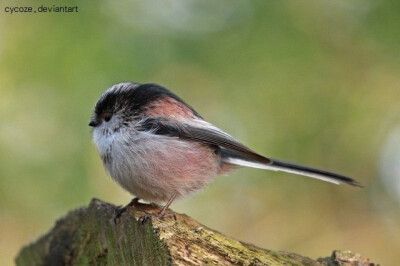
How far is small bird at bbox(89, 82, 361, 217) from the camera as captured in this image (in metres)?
3.30

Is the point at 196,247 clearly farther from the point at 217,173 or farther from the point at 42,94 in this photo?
the point at 42,94

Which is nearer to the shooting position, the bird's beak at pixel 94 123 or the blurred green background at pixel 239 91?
the bird's beak at pixel 94 123

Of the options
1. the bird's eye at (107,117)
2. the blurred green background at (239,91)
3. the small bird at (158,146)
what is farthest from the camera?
the blurred green background at (239,91)

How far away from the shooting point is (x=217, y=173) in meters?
3.72

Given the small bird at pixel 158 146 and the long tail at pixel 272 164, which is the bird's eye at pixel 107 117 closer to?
the small bird at pixel 158 146

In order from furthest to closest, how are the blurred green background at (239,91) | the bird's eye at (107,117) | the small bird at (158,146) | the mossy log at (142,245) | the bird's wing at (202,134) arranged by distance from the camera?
the blurred green background at (239,91), the bird's eye at (107,117), the bird's wing at (202,134), the small bird at (158,146), the mossy log at (142,245)

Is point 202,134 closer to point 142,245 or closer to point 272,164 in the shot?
point 272,164

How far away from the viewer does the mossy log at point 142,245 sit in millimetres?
2180

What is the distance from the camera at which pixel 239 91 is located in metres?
4.37

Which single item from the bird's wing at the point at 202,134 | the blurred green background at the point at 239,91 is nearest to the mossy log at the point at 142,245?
the bird's wing at the point at 202,134

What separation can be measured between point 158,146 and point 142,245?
1.12 metres

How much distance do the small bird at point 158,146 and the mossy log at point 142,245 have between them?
260mm

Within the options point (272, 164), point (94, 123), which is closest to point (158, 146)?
point (94, 123)

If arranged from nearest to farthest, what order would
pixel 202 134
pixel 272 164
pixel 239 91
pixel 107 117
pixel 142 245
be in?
pixel 142 245
pixel 202 134
pixel 107 117
pixel 272 164
pixel 239 91
